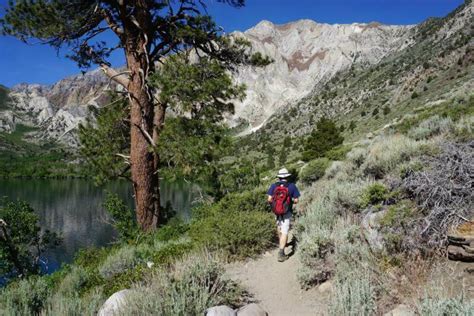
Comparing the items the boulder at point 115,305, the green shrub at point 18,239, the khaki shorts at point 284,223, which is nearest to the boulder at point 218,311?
the boulder at point 115,305

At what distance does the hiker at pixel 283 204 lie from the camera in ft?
24.3

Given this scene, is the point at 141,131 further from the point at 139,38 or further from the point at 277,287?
the point at 277,287

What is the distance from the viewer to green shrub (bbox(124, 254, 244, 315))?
3.91 m

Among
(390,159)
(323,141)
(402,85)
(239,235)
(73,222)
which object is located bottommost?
(73,222)

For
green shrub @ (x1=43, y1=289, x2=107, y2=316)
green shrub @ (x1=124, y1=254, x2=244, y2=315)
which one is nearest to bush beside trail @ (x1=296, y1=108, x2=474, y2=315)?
green shrub @ (x1=124, y1=254, x2=244, y2=315)

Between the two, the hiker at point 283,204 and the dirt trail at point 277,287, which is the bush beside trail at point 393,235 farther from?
the hiker at point 283,204

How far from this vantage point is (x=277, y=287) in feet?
20.2

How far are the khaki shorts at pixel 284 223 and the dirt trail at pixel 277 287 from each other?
0.53m

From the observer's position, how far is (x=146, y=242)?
9656 mm

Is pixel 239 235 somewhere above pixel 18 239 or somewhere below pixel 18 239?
above

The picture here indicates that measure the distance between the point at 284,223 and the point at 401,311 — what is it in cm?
374

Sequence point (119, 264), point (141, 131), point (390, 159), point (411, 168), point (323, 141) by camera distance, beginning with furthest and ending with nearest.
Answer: point (323, 141) < point (141, 131) < point (390, 159) < point (119, 264) < point (411, 168)

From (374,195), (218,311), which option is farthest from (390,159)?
(218,311)

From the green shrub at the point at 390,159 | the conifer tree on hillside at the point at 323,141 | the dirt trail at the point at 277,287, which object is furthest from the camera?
the conifer tree on hillside at the point at 323,141
